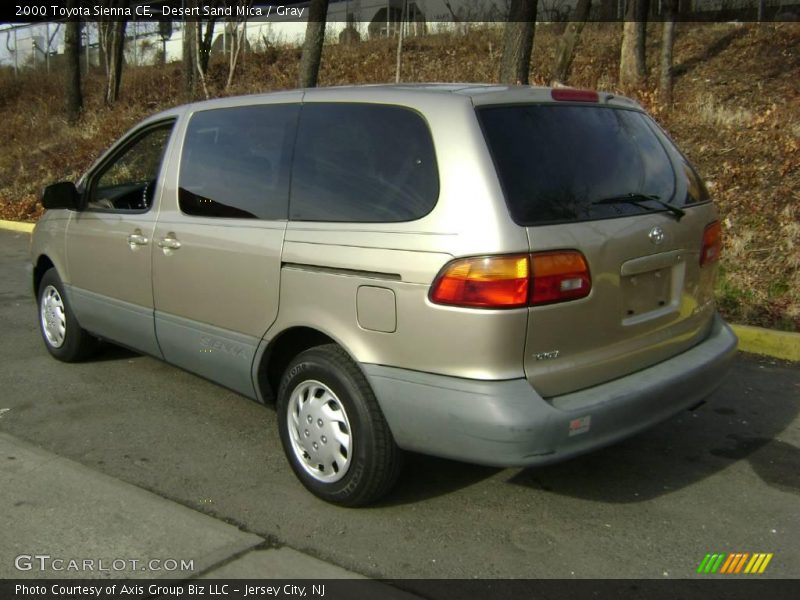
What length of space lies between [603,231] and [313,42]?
10.9 m

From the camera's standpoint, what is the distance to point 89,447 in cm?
447

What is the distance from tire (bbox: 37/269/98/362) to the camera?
18.9 ft

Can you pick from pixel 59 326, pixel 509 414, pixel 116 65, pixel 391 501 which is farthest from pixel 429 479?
pixel 116 65

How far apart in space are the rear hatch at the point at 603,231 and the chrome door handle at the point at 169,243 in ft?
6.63

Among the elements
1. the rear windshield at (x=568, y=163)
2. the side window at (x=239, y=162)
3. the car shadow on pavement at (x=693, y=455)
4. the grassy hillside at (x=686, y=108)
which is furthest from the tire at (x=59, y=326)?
the grassy hillside at (x=686, y=108)

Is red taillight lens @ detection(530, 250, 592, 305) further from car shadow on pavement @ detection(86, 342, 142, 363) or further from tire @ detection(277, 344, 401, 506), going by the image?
car shadow on pavement @ detection(86, 342, 142, 363)

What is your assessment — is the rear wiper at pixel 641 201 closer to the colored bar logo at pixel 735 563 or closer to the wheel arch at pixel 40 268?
the colored bar logo at pixel 735 563

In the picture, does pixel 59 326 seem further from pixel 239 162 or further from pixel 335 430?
pixel 335 430

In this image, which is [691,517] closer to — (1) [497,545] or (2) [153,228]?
(1) [497,545]

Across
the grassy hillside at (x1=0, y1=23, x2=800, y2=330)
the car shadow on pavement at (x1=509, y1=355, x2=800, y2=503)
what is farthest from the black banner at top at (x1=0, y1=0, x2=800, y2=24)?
the car shadow on pavement at (x1=509, y1=355, x2=800, y2=503)

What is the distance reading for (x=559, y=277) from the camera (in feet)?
10.4

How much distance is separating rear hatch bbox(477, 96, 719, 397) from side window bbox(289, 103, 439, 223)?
13.3 inches
